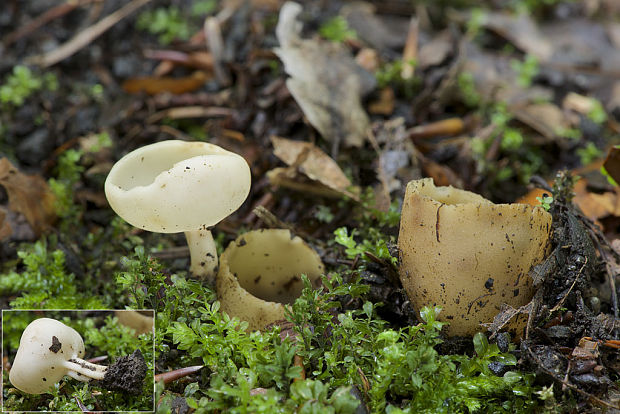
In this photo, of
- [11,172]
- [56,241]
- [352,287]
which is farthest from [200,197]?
[11,172]

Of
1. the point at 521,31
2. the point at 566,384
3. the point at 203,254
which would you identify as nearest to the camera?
the point at 566,384

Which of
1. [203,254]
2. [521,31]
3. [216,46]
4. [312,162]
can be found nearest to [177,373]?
[203,254]

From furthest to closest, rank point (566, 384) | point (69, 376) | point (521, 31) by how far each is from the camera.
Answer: point (521, 31)
point (69, 376)
point (566, 384)

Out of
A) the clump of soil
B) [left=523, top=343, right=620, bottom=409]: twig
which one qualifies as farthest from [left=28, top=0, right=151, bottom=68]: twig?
[left=523, top=343, right=620, bottom=409]: twig

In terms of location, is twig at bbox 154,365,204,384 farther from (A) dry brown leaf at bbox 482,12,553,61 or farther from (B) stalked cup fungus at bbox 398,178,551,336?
(A) dry brown leaf at bbox 482,12,553,61

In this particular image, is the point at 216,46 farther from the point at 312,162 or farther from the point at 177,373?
the point at 177,373

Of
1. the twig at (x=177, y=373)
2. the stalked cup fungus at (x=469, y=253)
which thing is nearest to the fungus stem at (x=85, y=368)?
the twig at (x=177, y=373)

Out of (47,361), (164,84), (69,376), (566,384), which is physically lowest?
(69,376)

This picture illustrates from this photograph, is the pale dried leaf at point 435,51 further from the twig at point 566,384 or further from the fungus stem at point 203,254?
the twig at point 566,384
